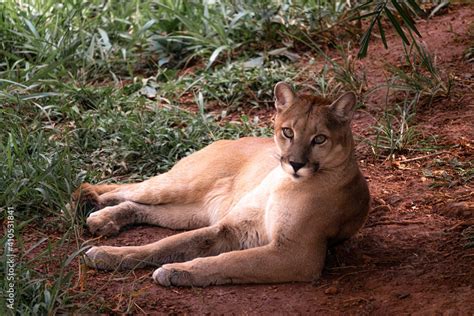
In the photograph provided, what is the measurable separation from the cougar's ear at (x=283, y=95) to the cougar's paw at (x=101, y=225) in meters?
1.35

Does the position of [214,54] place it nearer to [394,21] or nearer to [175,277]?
[394,21]

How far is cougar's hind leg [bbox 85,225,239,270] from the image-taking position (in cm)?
511

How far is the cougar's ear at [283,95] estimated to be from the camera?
17.1 feet

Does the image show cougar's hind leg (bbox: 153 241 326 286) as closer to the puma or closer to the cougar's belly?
the puma

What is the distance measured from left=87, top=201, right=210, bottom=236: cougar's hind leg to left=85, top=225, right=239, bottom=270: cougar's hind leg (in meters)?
0.47

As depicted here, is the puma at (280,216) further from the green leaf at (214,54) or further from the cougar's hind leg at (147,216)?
the green leaf at (214,54)

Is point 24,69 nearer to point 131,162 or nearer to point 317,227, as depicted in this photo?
point 131,162

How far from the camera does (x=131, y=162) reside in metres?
6.84

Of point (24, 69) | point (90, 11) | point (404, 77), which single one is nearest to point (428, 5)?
point (404, 77)

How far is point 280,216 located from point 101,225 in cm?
130

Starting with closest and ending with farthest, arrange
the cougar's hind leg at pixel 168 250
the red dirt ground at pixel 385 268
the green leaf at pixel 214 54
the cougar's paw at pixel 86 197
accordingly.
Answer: the red dirt ground at pixel 385 268, the cougar's hind leg at pixel 168 250, the cougar's paw at pixel 86 197, the green leaf at pixel 214 54

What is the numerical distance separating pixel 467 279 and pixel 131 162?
303 centimetres

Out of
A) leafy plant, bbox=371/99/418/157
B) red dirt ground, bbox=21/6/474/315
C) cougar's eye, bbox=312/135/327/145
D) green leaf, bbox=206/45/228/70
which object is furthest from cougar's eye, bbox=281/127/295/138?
green leaf, bbox=206/45/228/70

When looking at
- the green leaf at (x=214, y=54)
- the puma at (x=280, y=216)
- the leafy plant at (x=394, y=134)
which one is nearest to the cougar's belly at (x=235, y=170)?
the puma at (x=280, y=216)
